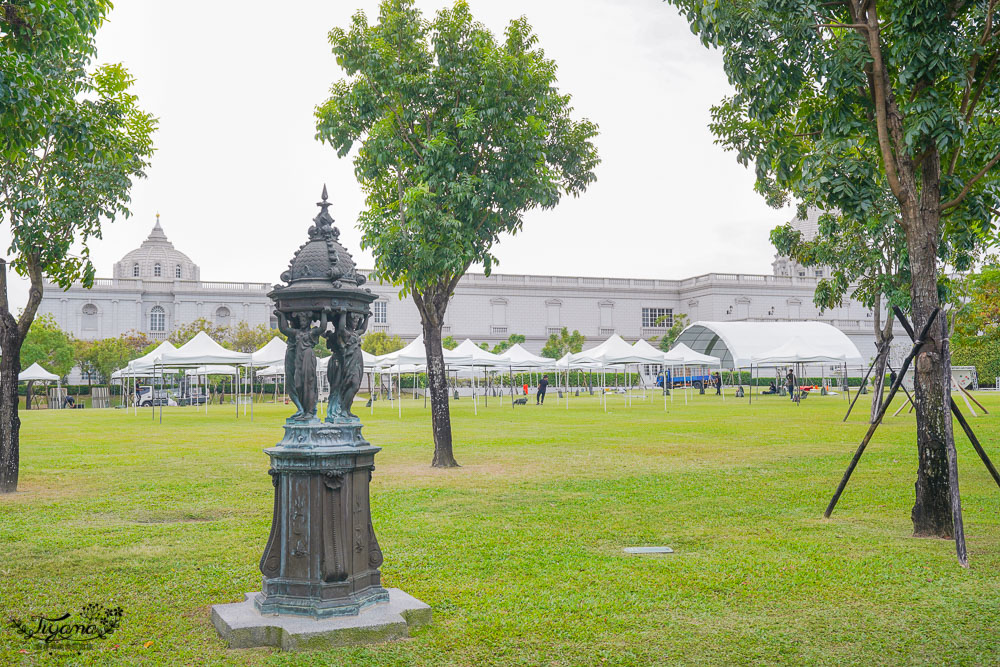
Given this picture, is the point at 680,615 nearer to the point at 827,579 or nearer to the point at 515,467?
the point at 827,579

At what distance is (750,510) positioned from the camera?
28.1 feet

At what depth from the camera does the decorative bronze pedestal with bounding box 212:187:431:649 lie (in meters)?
4.70

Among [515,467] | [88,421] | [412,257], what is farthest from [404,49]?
[88,421]

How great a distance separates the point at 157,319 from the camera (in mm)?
68000

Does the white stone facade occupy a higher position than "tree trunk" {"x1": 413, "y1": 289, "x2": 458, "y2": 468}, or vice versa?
the white stone facade

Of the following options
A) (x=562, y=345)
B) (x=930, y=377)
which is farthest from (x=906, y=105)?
(x=562, y=345)

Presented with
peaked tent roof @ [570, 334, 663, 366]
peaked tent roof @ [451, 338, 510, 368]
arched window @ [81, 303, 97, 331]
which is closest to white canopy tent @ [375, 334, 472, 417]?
peaked tent roof @ [451, 338, 510, 368]

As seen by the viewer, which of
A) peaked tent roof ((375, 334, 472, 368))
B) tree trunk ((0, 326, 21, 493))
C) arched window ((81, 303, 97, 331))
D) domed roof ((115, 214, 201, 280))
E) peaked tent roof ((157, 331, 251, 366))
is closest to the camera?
tree trunk ((0, 326, 21, 493))

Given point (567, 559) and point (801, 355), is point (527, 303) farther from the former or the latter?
point (567, 559)

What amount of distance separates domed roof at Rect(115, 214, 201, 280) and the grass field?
69405 millimetres

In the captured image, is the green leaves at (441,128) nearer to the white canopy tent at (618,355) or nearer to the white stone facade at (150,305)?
the white canopy tent at (618,355)

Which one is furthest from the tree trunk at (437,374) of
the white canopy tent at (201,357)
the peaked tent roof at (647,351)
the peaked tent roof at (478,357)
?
the peaked tent roof at (647,351)

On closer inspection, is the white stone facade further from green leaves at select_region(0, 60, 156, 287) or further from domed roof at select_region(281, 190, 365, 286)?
domed roof at select_region(281, 190, 365, 286)

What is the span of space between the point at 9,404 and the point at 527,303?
6621 centimetres
